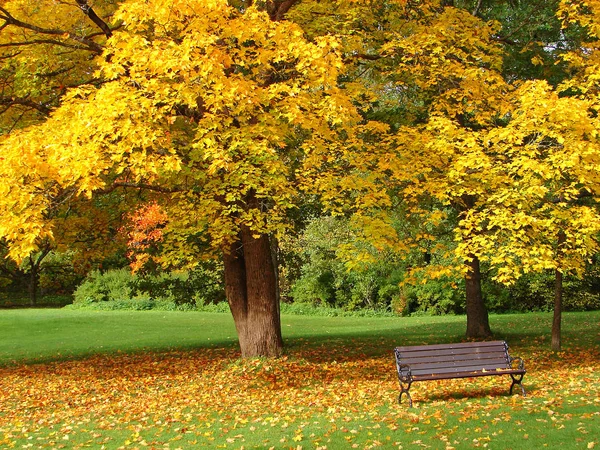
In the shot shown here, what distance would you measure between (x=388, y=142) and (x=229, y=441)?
24.1ft

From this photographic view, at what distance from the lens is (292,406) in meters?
9.90

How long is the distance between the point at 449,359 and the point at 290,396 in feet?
8.73

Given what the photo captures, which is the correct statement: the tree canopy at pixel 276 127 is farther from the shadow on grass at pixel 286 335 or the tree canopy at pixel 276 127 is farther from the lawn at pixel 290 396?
the shadow on grass at pixel 286 335

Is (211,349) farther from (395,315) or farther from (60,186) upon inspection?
(395,315)

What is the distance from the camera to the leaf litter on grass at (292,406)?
7566mm

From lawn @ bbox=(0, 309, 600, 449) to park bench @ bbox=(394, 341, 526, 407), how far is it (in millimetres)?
389

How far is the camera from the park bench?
9.49m

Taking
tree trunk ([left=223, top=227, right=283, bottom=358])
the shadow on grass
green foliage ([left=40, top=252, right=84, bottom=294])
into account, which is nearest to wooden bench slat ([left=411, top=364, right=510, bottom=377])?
the shadow on grass

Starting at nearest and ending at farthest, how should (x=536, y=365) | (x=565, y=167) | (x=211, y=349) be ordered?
1. (x=565, y=167)
2. (x=536, y=365)
3. (x=211, y=349)

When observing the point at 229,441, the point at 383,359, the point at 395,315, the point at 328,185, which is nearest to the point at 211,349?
the point at 383,359

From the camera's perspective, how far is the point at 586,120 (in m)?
10.6

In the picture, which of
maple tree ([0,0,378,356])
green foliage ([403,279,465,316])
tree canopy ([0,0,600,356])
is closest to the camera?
maple tree ([0,0,378,356])

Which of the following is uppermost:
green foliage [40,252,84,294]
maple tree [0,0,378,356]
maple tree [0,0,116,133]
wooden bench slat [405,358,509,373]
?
maple tree [0,0,116,133]

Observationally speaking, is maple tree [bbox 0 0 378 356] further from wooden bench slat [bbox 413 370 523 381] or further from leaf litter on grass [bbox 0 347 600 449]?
wooden bench slat [bbox 413 370 523 381]
